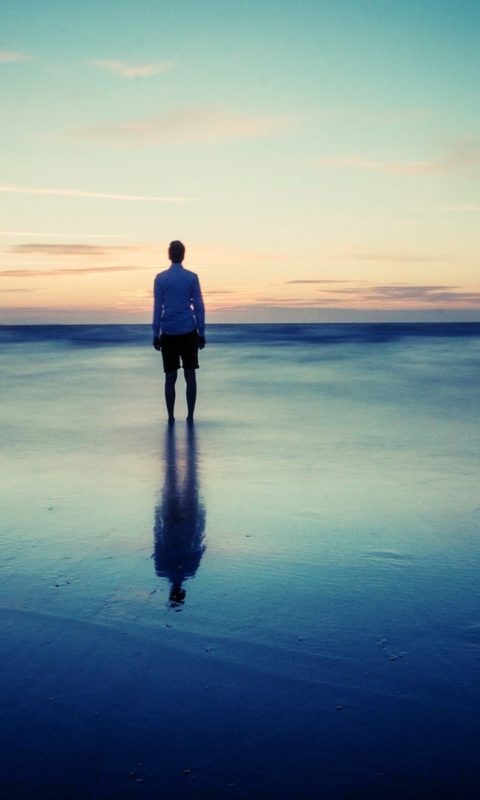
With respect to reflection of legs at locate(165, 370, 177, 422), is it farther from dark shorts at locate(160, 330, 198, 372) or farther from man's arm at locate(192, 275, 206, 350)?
man's arm at locate(192, 275, 206, 350)

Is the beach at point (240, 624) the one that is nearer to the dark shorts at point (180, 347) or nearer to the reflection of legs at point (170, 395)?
the reflection of legs at point (170, 395)

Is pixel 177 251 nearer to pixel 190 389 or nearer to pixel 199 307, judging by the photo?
pixel 199 307

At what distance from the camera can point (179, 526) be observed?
3.94 meters

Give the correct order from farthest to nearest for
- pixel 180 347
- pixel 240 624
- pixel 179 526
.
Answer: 1. pixel 180 347
2. pixel 179 526
3. pixel 240 624

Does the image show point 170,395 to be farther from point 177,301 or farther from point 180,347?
point 177,301

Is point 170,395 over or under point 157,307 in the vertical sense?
under

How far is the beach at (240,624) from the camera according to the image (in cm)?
186

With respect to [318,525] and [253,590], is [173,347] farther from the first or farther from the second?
[253,590]

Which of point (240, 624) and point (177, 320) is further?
point (177, 320)

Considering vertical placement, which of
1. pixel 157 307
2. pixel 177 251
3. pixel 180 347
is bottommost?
pixel 180 347

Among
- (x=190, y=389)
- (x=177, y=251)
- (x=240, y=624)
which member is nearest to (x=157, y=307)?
(x=177, y=251)

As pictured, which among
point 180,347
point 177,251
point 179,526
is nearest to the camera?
point 179,526

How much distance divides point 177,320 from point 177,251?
0.69 metres

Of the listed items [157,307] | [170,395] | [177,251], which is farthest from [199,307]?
[170,395]
